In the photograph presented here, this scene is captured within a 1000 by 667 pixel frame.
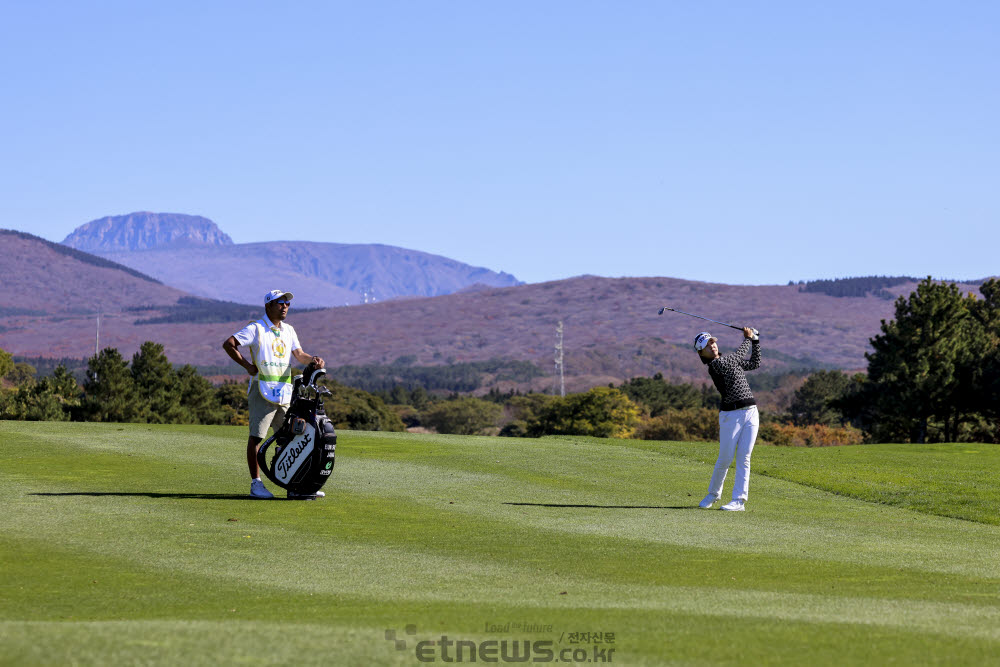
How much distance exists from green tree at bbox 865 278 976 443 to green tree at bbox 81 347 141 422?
39.3m

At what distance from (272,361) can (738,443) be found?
5.81 metres

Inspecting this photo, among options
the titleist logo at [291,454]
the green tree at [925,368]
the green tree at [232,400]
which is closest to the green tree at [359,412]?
the green tree at [232,400]

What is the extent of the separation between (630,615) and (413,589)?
80.9 inches

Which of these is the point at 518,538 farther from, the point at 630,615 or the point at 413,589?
the point at 630,615

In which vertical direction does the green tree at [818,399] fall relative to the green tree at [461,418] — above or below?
above

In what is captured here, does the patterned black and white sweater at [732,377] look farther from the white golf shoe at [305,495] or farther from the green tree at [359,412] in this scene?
the green tree at [359,412]

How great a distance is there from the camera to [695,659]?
6297 millimetres

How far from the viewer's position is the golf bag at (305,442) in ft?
48.8

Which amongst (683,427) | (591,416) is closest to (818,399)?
(591,416)

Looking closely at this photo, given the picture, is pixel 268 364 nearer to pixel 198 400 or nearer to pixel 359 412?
pixel 359 412

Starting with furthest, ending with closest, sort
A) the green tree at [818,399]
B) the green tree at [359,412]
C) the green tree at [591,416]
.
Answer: the green tree at [818,399] < the green tree at [591,416] < the green tree at [359,412]

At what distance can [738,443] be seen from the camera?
51.5 ft

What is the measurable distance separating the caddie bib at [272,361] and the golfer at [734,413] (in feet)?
16.4

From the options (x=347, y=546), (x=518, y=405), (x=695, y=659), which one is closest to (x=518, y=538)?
(x=347, y=546)
